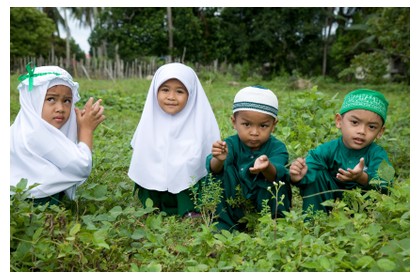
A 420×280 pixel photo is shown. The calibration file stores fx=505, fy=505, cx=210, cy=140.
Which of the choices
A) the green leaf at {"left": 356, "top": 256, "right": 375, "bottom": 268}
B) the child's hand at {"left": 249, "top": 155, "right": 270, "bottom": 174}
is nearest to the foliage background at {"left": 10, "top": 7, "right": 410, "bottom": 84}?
the child's hand at {"left": 249, "top": 155, "right": 270, "bottom": 174}

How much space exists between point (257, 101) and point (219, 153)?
0.40m

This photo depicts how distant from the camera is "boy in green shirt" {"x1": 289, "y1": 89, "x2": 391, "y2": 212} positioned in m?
3.04

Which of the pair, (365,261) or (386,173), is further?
(386,173)

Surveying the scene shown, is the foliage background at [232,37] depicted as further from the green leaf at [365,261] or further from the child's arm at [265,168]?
the green leaf at [365,261]

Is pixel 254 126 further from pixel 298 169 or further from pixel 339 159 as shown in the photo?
pixel 339 159

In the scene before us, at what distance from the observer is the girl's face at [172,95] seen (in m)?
3.47

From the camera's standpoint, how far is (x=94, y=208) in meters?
3.20

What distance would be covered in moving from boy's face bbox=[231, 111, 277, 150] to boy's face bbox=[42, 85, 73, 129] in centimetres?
110

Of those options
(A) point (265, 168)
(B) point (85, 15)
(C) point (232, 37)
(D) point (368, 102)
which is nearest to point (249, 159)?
(A) point (265, 168)

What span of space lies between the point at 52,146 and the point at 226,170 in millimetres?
1065

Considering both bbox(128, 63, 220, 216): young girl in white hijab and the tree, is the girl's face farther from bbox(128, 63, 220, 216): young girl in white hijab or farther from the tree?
the tree

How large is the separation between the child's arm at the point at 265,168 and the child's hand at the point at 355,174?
38 cm

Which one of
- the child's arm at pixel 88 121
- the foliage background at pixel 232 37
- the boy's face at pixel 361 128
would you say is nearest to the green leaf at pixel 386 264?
the boy's face at pixel 361 128

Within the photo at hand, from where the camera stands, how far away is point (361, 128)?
307 centimetres
